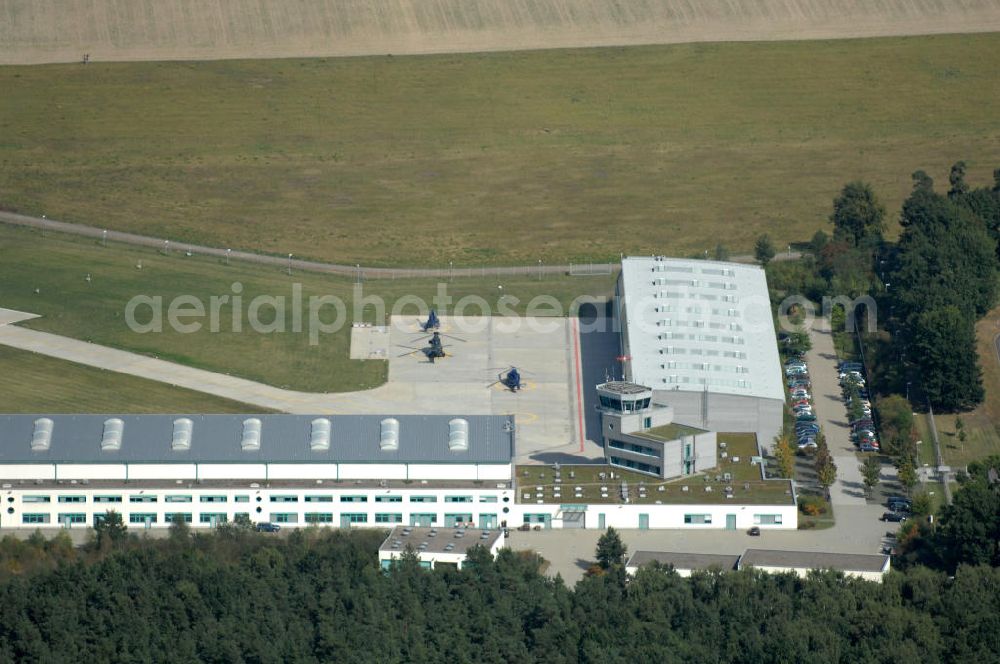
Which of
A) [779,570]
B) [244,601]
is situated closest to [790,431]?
[779,570]

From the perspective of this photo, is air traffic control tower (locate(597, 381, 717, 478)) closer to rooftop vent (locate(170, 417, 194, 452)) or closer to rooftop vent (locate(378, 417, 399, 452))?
rooftop vent (locate(378, 417, 399, 452))

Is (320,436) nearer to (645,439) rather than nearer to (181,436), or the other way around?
(181,436)

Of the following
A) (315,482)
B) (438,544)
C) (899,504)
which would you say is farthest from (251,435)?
(899,504)

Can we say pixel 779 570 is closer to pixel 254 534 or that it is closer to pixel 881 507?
pixel 881 507

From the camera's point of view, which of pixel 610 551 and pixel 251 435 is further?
pixel 251 435

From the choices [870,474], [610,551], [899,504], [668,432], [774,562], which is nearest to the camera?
[774,562]

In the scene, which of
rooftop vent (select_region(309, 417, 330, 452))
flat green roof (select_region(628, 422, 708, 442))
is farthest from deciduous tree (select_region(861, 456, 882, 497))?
rooftop vent (select_region(309, 417, 330, 452))

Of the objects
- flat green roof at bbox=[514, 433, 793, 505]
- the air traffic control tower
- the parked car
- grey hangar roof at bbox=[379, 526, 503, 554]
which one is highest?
the air traffic control tower

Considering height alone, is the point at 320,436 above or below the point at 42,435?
below

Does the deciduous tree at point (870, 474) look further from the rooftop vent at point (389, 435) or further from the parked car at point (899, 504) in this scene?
the rooftop vent at point (389, 435)
